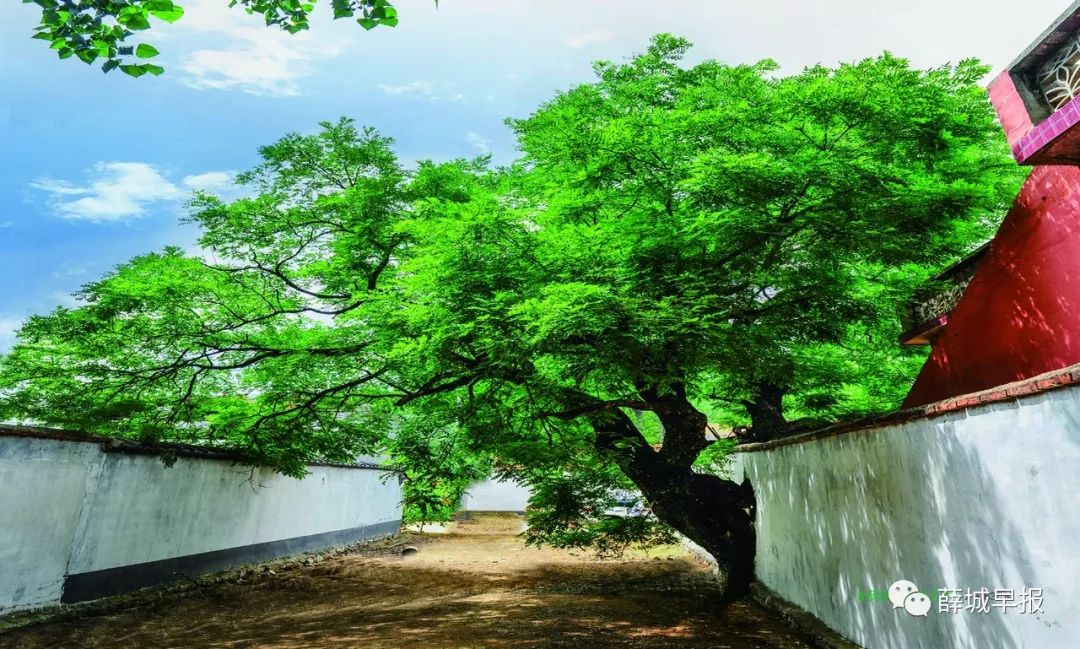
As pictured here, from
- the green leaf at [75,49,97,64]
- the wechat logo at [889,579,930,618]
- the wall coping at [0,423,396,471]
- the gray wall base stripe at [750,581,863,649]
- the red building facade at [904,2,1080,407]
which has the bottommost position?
the gray wall base stripe at [750,581,863,649]

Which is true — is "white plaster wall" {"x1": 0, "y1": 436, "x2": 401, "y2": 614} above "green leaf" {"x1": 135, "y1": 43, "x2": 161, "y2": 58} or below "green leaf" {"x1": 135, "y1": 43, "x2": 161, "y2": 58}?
below

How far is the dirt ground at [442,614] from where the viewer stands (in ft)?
18.8

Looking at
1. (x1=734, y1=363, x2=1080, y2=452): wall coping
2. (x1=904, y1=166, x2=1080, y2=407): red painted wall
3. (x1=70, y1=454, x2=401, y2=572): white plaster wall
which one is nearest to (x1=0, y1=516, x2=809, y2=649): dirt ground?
(x1=70, y1=454, x2=401, y2=572): white plaster wall

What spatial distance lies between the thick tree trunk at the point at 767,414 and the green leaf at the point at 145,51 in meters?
8.06

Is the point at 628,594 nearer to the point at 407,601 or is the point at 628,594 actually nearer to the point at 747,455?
the point at 747,455

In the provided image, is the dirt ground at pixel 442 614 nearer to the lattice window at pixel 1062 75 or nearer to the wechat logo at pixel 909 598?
the wechat logo at pixel 909 598

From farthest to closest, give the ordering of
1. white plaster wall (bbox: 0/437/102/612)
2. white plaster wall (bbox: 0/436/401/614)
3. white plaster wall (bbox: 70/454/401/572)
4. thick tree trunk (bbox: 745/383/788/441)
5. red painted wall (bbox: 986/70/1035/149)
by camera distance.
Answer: thick tree trunk (bbox: 745/383/788/441) < white plaster wall (bbox: 70/454/401/572) < white plaster wall (bbox: 0/436/401/614) < white plaster wall (bbox: 0/437/102/612) < red painted wall (bbox: 986/70/1035/149)

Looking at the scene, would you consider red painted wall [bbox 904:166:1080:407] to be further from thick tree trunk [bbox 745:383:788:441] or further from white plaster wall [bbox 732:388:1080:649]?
thick tree trunk [bbox 745:383:788:441]

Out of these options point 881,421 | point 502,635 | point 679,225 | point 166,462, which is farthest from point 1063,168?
point 166,462

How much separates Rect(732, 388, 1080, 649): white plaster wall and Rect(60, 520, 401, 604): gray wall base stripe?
8.55 metres

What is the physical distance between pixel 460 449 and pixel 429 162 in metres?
4.48

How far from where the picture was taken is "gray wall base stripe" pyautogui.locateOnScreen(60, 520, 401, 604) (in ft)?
22.9

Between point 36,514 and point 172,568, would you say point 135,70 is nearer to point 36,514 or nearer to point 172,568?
point 36,514

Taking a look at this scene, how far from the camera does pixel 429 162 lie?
8.23 m
